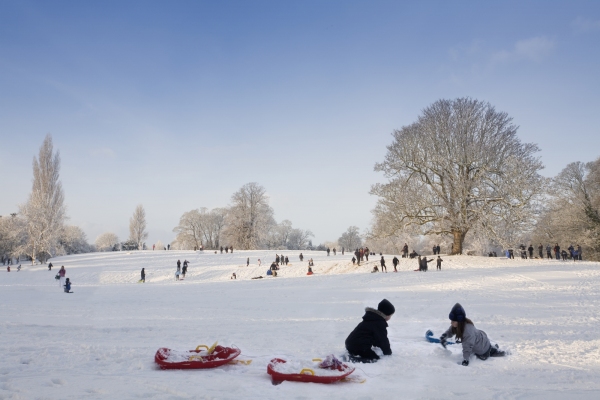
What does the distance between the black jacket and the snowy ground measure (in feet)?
1.21

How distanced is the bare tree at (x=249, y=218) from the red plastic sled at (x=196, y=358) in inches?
2602

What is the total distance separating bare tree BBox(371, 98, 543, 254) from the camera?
30984 mm

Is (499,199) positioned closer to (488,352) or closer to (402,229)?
(402,229)

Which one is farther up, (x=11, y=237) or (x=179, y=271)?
(x=11, y=237)

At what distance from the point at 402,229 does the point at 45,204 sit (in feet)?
168

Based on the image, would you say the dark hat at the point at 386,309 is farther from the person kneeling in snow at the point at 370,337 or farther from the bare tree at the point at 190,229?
the bare tree at the point at 190,229

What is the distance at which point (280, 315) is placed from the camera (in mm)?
14320

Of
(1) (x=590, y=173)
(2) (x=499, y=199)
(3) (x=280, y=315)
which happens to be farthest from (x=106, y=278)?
(1) (x=590, y=173)

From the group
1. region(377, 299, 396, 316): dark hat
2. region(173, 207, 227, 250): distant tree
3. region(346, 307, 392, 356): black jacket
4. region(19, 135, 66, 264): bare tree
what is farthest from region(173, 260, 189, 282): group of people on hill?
region(173, 207, 227, 250): distant tree

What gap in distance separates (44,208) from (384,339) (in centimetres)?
6201

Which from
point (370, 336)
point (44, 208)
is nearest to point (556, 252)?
point (370, 336)

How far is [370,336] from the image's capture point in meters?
7.39

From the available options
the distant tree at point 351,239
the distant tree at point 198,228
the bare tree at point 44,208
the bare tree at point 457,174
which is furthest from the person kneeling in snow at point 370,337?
the distant tree at point 351,239

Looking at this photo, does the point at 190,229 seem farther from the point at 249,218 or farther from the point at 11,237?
the point at 11,237
